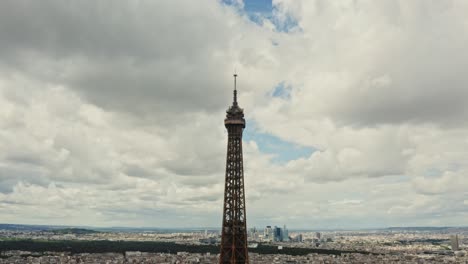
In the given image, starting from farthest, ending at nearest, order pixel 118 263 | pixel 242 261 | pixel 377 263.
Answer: pixel 377 263 → pixel 118 263 → pixel 242 261

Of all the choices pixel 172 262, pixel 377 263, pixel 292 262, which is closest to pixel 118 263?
pixel 172 262

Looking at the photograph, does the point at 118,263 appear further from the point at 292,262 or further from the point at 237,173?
the point at 237,173

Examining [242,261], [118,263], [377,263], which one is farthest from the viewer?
[377,263]

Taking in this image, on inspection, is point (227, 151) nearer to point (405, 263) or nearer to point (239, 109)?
point (239, 109)

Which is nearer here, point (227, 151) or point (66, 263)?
point (227, 151)

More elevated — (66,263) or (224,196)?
(224,196)

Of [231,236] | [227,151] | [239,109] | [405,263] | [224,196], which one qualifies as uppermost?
[239,109]
